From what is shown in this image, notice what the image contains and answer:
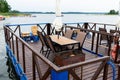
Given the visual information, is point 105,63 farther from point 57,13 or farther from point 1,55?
point 1,55

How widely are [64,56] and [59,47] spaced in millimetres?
589

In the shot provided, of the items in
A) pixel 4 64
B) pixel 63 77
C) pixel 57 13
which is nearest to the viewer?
pixel 63 77

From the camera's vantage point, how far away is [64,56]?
411 centimetres

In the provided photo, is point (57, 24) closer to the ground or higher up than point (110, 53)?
higher up

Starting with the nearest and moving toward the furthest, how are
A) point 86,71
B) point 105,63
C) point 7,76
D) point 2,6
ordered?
point 105,63, point 86,71, point 7,76, point 2,6

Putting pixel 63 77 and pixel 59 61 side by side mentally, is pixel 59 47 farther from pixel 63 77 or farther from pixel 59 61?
pixel 63 77

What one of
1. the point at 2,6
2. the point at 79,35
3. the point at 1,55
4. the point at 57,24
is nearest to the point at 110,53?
the point at 79,35

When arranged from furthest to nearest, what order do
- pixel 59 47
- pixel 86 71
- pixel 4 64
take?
pixel 4 64, pixel 59 47, pixel 86 71

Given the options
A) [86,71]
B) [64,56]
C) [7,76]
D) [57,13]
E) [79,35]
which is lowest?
[7,76]

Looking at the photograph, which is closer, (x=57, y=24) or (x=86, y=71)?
(x=86, y=71)

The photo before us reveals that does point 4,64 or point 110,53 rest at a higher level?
point 110,53

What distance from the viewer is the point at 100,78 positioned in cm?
354

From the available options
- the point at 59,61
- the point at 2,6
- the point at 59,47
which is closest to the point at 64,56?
the point at 59,61

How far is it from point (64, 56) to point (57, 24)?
1.46 m
